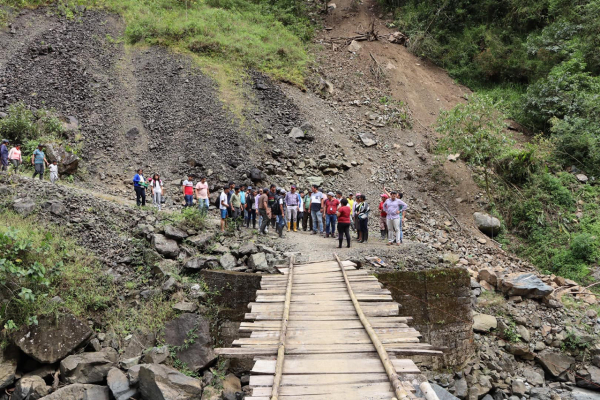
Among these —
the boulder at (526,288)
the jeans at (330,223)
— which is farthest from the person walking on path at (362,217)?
the boulder at (526,288)

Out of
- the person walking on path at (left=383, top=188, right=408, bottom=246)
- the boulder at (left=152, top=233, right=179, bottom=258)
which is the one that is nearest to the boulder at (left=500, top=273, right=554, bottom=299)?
the person walking on path at (left=383, top=188, right=408, bottom=246)

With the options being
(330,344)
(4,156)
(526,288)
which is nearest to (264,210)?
(330,344)

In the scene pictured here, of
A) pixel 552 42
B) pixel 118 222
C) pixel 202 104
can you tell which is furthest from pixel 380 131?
pixel 118 222

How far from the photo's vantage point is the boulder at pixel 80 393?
6.71m

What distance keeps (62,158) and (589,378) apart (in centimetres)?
1687

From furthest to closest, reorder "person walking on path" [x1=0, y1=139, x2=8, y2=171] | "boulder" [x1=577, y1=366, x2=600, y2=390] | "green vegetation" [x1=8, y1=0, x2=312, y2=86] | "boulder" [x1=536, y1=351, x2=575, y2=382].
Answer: "green vegetation" [x1=8, y1=0, x2=312, y2=86]
"person walking on path" [x1=0, y1=139, x2=8, y2=171]
"boulder" [x1=536, y1=351, x2=575, y2=382]
"boulder" [x1=577, y1=366, x2=600, y2=390]

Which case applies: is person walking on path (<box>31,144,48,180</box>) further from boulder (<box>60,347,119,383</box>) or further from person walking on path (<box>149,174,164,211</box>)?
boulder (<box>60,347,119,383</box>)

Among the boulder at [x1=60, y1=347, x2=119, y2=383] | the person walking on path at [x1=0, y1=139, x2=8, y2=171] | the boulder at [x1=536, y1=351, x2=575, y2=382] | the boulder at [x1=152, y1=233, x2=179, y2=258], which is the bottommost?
the boulder at [x1=536, y1=351, x2=575, y2=382]

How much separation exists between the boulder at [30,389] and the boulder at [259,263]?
430cm

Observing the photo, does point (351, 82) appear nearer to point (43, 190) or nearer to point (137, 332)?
point (43, 190)

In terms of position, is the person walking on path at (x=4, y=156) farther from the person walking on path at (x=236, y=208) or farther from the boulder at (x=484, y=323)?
the boulder at (x=484, y=323)

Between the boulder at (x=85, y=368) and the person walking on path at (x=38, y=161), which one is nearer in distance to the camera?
the boulder at (x=85, y=368)

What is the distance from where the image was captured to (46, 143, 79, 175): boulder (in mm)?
14134

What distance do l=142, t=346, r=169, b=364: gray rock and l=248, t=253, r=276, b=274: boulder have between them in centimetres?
246
